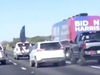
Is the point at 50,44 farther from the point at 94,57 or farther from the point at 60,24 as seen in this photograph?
the point at 60,24

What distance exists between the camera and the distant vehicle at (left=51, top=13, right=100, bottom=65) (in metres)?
25.9

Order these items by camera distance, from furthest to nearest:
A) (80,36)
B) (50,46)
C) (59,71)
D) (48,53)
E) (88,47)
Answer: (80,36)
(50,46)
(48,53)
(88,47)
(59,71)

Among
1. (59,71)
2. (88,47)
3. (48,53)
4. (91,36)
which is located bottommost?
(59,71)

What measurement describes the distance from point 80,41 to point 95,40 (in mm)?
1292

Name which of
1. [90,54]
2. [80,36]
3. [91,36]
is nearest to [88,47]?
[90,54]

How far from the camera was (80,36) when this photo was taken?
89.6ft

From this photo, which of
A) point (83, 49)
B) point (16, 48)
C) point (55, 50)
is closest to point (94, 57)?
point (83, 49)

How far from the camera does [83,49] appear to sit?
1016 inches

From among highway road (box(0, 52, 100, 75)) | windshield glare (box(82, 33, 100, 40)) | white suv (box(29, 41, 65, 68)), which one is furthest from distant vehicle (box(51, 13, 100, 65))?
white suv (box(29, 41, 65, 68))

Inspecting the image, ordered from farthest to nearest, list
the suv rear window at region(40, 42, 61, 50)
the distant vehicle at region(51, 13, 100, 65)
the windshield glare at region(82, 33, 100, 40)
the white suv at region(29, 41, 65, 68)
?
the windshield glare at region(82, 33, 100, 40)
the suv rear window at region(40, 42, 61, 50)
the white suv at region(29, 41, 65, 68)
the distant vehicle at region(51, 13, 100, 65)

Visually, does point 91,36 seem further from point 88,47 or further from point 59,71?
point 59,71

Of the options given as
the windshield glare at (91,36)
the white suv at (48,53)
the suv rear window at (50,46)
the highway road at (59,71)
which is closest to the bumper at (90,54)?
the highway road at (59,71)

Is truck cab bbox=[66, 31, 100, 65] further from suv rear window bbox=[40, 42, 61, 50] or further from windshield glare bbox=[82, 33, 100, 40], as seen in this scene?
suv rear window bbox=[40, 42, 61, 50]

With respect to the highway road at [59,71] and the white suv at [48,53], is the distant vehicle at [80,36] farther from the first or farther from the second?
the white suv at [48,53]
